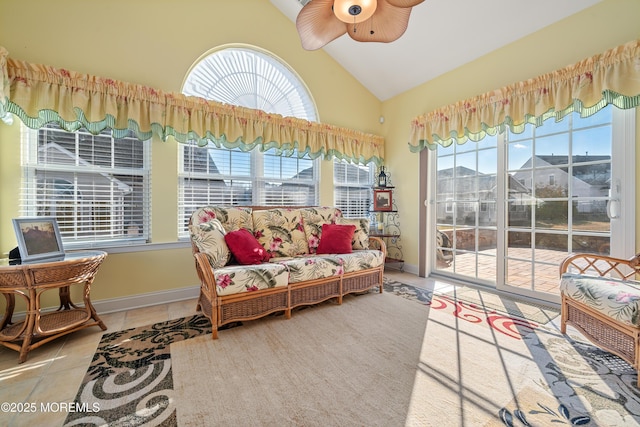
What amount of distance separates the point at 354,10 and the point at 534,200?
276cm

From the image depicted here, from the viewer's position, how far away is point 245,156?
11.2 ft

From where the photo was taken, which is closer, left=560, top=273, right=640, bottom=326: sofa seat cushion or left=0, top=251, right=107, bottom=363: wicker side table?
left=560, top=273, right=640, bottom=326: sofa seat cushion

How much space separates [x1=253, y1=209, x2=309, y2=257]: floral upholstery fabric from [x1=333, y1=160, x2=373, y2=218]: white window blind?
123cm

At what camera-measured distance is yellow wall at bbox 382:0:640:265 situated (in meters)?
2.35

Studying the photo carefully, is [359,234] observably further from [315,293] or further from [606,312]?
[606,312]

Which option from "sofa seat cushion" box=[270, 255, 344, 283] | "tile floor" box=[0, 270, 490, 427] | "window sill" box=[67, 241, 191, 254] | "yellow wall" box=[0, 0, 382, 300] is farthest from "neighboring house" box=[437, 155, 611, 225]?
"tile floor" box=[0, 270, 490, 427]

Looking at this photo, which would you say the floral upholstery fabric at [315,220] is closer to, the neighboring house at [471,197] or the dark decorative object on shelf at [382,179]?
the dark decorative object on shelf at [382,179]

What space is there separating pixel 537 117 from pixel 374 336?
2.74m

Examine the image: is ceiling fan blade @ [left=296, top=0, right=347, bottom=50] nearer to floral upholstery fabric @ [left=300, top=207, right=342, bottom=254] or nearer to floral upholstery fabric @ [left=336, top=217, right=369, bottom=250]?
floral upholstery fabric @ [left=300, top=207, right=342, bottom=254]

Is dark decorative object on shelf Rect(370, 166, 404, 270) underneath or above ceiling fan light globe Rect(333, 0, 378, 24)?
underneath

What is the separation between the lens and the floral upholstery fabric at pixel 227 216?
8.75 ft

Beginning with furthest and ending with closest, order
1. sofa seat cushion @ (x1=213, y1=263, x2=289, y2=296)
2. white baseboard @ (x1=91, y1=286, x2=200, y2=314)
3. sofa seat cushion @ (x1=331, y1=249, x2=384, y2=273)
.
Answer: sofa seat cushion @ (x1=331, y1=249, x2=384, y2=273)
white baseboard @ (x1=91, y1=286, x2=200, y2=314)
sofa seat cushion @ (x1=213, y1=263, x2=289, y2=296)

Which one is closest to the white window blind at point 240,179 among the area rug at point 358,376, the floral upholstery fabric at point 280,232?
the floral upholstery fabric at point 280,232

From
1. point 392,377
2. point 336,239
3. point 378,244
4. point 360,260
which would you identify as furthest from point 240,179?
point 392,377
